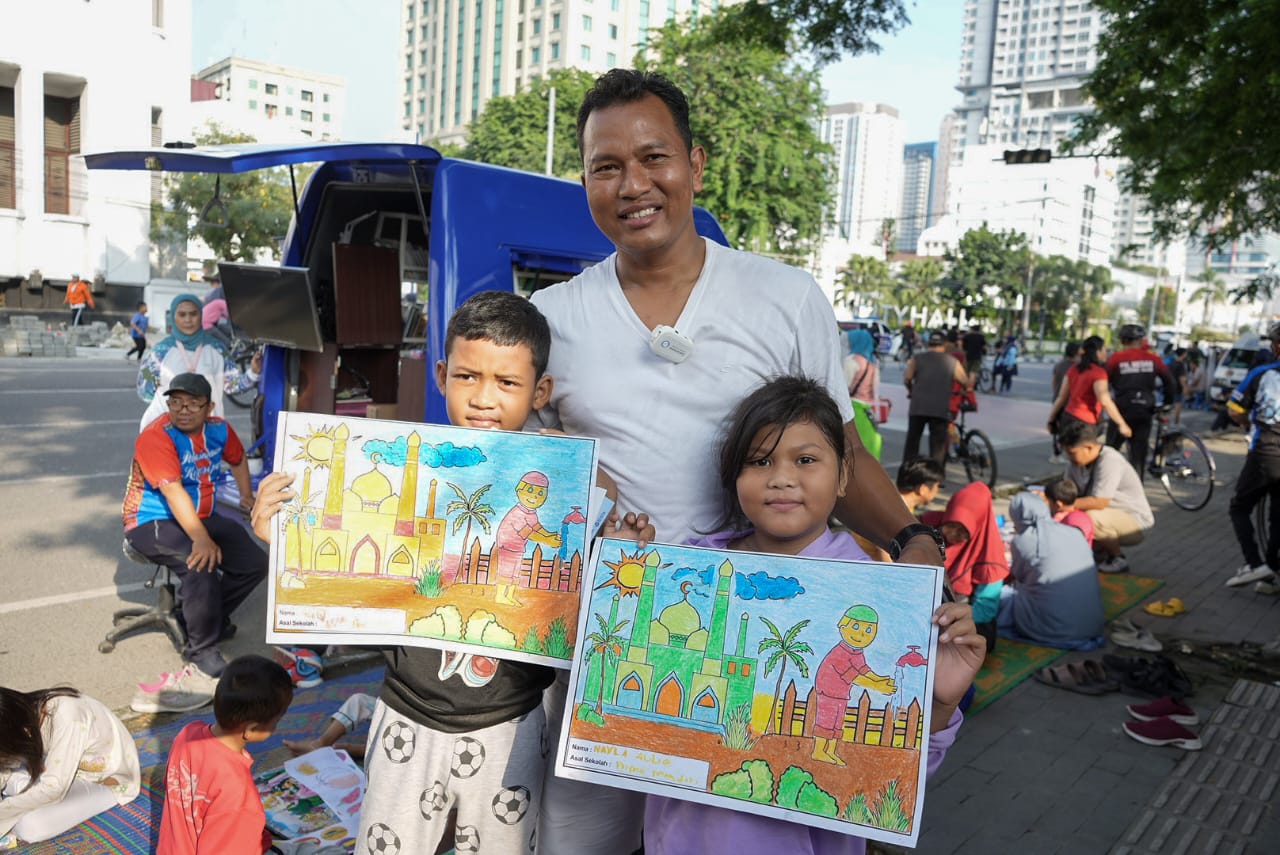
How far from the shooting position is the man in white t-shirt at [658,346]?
77.1 inches

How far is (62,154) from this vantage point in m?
26.2

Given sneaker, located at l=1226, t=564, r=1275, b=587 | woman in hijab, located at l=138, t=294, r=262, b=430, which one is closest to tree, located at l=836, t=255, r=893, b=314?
sneaker, located at l=1226, t=564, r=1275, b=587

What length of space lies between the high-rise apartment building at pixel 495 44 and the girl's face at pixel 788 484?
2771 inches

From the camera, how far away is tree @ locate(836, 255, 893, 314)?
7762 centimetres

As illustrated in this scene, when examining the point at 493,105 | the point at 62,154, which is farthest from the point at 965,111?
the point at 62,154

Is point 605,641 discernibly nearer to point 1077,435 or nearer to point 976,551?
point 976,551

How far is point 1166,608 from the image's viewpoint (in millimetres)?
6523

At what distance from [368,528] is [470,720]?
1.42 ft

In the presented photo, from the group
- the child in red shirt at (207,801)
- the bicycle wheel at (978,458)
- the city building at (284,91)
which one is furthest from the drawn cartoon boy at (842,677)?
the city building at (284,91)

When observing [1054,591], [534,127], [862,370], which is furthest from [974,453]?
[534,127]

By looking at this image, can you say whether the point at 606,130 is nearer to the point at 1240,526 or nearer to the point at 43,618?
the point at 43,618

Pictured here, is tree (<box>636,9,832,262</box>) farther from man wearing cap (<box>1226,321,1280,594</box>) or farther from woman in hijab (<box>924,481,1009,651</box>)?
woman in hijab (<box>924,481,1009,651</box>)

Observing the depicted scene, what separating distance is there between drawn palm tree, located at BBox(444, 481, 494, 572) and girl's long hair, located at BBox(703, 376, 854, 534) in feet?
1.57

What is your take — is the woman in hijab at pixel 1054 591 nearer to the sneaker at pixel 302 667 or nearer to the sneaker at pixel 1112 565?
the sneaker at pixel 1112 565
